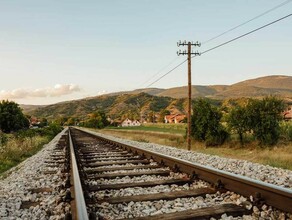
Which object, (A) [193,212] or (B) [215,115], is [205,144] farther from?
(A) [193,212]

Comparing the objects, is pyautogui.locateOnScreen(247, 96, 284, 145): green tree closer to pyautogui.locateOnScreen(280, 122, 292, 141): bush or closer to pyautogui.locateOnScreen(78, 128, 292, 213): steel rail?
pyautogui.locateOnScreen(280, 122, 292, 141): bush

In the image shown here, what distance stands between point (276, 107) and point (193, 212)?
21132mm

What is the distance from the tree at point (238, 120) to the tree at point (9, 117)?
69176 mm

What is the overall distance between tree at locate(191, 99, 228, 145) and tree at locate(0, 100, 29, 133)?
66.6m

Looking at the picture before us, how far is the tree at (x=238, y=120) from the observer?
24.1 metres

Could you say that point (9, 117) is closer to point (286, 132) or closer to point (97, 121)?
point (97, 121)

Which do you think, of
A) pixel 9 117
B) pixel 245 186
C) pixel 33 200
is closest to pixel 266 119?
pixel 245 186

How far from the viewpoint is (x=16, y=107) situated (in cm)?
9506

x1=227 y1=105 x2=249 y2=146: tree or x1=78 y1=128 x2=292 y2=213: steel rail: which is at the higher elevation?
x1=227 y1=105 x2=249 y2=146: tree

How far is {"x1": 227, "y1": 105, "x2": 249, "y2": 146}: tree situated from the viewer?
79.1ft

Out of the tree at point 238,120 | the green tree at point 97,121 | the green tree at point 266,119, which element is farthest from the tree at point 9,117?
the green tree at point 266,119

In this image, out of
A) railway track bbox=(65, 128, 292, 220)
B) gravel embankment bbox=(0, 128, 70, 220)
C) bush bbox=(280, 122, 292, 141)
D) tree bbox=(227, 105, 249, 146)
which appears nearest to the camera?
railway track bbox=(65, 128, 292, 220)

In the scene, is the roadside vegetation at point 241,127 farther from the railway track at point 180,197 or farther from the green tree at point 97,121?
the green tree at point 97,121

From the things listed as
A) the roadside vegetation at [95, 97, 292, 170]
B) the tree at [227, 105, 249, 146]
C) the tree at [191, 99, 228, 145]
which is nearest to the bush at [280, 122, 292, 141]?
the roadside vegetation at [95, 97, 292, 170]
